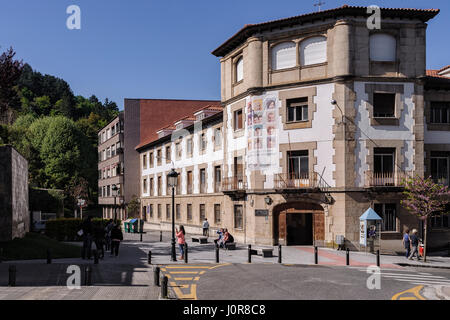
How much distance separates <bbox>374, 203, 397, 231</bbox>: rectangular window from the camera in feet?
95.2

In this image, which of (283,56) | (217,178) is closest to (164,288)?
(283,56)

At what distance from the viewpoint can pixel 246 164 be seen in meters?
32.3

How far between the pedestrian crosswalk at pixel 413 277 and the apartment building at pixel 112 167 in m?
44.4

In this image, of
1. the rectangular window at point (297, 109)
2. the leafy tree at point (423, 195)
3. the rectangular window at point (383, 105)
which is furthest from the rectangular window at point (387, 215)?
the rectangular window at point (297, 109)

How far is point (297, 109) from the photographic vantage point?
30.6m

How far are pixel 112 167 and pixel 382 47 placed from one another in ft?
167

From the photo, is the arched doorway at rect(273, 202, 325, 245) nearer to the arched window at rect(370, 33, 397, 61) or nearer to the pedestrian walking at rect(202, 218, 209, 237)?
the pedestrian walking at rect(202, 218, 209, 237)

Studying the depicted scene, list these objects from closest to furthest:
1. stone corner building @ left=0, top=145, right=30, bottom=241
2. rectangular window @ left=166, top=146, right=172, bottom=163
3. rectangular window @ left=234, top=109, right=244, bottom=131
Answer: stone corner building @ left=0, top=145, right=30, bottom=241, rectangular window @ left=234, top=109, right=244, bottom=131, rectangular window @ left=166, top=146, right=172, bottom=163

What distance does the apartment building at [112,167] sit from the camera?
6619 centimetres

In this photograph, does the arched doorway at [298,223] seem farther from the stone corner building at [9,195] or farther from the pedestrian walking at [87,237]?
the stone corner building at [9,195]

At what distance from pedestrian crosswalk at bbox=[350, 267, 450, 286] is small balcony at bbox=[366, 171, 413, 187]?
7.97 meters

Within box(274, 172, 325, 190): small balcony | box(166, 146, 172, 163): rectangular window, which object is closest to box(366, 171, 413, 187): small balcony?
box(274, 172, 325, 190): small balcony

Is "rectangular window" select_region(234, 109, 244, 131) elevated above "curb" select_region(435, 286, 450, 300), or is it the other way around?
"rectangular window" select_region(234, 109, 244, 131)

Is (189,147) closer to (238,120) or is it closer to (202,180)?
(202,180)
